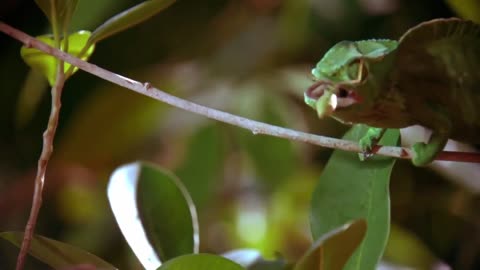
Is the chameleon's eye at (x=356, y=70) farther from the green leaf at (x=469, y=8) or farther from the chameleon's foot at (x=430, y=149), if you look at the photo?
the green leaf at (x=469, y=8)

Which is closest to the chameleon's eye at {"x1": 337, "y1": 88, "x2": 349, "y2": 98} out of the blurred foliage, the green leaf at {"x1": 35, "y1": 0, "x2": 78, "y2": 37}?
the green leaf at {"x1": 35, "y1": 0, "x2": 78, "y2": 37}

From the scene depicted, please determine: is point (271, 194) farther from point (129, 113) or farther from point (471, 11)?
point (471, 11)

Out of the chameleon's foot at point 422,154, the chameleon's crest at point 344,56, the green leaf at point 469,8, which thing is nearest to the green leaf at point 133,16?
the chameleon's crest at point 344,56

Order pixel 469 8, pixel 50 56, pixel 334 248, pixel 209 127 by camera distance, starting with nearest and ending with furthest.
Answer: pixel 334 248
pixel 50 56
pixel 469 8
pixel 209 127

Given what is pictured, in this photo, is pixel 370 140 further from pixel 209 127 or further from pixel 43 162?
pixel 209 127

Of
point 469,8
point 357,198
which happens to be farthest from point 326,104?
point 469,8

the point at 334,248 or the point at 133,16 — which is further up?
the point at 133,16
